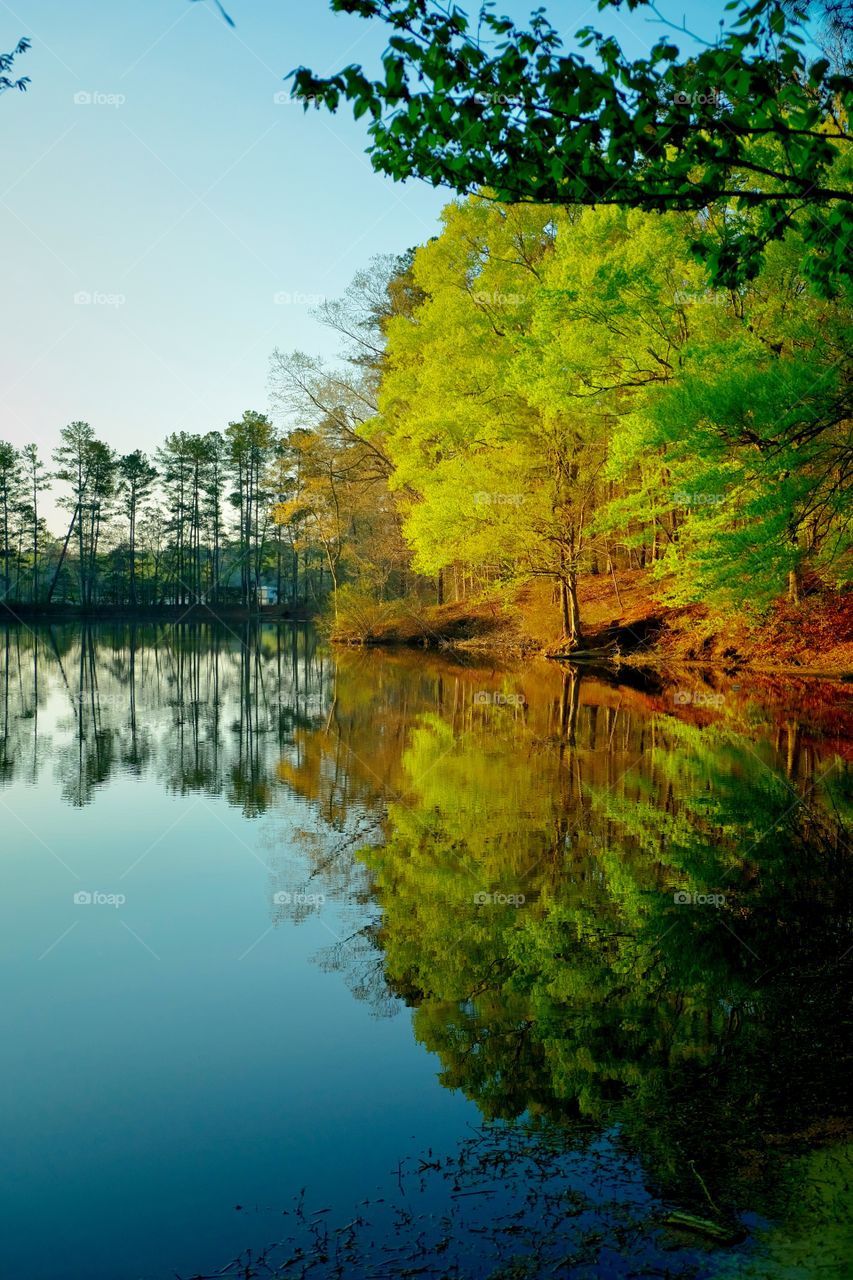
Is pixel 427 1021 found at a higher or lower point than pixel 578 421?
lower

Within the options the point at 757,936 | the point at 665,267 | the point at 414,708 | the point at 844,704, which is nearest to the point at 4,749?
the point at 414,708

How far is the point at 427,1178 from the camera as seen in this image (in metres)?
3.70

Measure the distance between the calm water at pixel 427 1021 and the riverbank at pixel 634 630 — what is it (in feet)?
40.7

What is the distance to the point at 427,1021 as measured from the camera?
5.08 m

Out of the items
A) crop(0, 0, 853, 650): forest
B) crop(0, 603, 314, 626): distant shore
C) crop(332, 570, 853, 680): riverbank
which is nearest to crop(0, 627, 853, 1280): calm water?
crop(0, 0, 853, 650): forest

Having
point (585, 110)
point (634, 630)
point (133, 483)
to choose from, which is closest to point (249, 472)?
point (133, 483)

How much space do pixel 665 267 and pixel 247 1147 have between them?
66.4 ft

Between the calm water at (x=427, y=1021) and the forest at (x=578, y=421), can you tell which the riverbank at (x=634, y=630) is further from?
Answer: the calm water at (x=427, y=1021)

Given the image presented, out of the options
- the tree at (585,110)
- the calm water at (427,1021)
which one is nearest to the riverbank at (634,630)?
the calm water at (427,1021)

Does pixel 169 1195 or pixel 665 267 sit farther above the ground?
pixel 665 267

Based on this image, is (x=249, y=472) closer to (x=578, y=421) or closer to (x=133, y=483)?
(x=133, y=483)

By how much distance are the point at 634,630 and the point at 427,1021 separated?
24.8 m

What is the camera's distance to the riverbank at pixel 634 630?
23391 millimetres

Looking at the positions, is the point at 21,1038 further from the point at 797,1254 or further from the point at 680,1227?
the point at 797,1254
